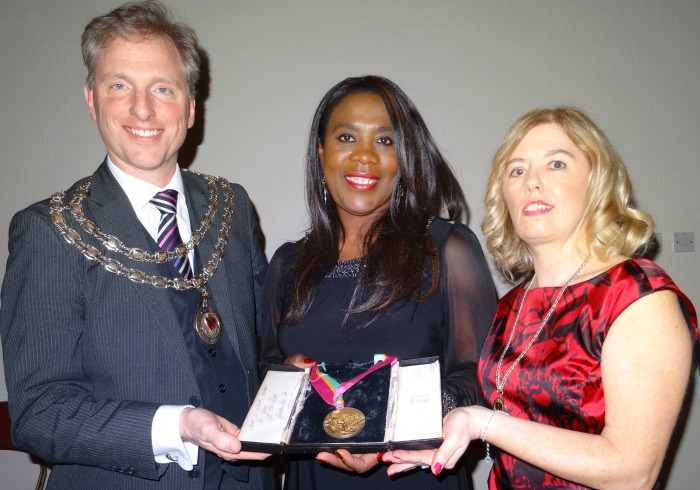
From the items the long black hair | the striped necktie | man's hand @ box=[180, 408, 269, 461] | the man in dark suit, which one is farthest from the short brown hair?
man's hand @ box=[180, 408, 269, 461]

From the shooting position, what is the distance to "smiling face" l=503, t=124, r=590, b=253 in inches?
61.7

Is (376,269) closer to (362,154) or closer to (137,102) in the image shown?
(362,154)

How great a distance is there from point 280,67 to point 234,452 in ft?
8.52

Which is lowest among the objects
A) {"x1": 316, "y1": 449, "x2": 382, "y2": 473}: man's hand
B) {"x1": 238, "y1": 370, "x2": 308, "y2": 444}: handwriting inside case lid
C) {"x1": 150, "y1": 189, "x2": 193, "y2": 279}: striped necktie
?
{"x1": 316, "y1": 449, "x2": 382, "y2": 473}: man's hand

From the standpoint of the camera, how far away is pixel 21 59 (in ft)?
11.4

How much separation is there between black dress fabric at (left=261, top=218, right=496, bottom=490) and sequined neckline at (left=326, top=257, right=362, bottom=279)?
0.04 meters

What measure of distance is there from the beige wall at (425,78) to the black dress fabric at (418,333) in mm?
1566

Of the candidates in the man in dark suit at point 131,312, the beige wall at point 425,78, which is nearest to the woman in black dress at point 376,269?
the man in dark suit at point 131,312

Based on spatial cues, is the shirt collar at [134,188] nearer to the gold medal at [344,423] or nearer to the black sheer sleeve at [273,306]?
the black sheer sleeve at [273,306]

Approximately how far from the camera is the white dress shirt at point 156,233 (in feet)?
5.15

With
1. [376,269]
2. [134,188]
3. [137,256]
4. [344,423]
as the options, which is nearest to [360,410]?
[344,423]

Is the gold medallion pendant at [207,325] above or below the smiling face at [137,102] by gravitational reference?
below

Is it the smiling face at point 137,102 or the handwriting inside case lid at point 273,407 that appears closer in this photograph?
the handwriting inside case lid at point 273,407

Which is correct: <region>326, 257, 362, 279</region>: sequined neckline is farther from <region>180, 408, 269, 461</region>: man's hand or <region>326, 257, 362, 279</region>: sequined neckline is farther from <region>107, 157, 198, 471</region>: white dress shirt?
<region>180, 408, 269, 461</region>: man's hand
